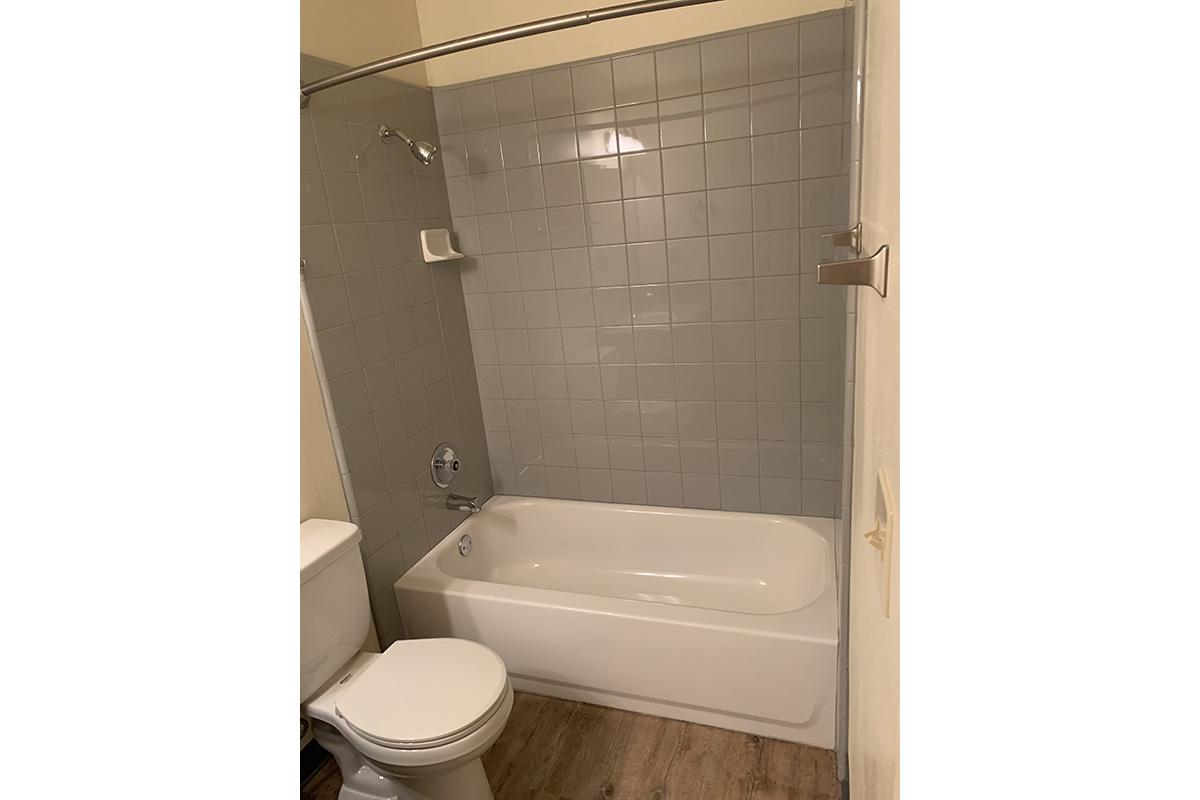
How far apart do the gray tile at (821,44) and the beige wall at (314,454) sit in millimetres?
1558

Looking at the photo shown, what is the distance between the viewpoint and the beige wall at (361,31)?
1691mm

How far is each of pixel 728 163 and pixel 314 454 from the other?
1.46 meters

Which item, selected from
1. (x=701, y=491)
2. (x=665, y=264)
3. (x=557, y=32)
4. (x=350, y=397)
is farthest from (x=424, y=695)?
(x=557, y=32)

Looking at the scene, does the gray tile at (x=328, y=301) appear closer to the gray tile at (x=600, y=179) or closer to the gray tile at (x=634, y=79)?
the gray tile at (x=600, y=179)

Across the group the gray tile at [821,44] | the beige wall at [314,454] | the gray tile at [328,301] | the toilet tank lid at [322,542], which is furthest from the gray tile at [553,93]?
the toilet tank lid at [322,542]

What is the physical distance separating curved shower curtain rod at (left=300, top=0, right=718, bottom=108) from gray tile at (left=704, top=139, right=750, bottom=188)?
46 cm

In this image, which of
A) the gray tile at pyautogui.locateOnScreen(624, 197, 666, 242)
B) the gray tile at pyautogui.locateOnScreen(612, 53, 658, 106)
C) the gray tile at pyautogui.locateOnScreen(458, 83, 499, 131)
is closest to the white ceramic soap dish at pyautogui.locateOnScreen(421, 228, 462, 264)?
the gray tile at pyautogui.locateOnScreen(458, 83, 499, 131)

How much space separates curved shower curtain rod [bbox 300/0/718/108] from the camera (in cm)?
140

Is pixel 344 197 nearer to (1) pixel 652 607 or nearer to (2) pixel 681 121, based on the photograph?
(2) pixel 681 121

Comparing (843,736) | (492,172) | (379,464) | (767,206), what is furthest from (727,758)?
(492,172)

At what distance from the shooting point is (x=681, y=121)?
1897 millimetres

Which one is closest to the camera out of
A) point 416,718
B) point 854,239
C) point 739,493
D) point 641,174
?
point 854,239

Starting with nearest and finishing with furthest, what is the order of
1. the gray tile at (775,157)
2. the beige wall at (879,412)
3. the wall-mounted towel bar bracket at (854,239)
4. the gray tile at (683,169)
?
the beige wall at (879,412)
the wall-mounted towel bar bracket at (854,239)
the gray tile at (775,157)
the gray tile at (683,169)
